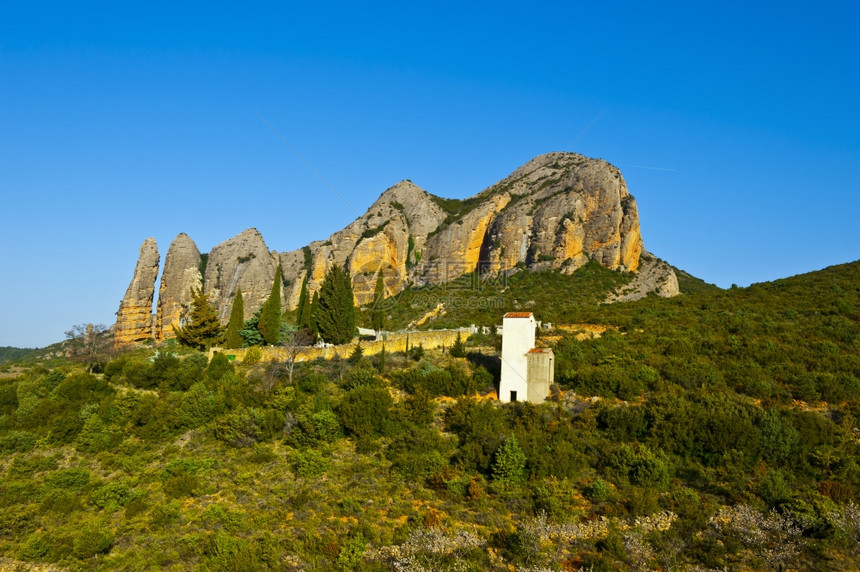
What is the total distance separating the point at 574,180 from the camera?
65.4m

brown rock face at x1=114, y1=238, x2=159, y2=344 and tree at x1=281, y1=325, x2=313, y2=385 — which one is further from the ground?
brown rock face at x1=114, y1=238, x2=159, y2=344

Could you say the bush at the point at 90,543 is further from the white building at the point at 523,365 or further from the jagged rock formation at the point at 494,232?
the jagged rock formation at the point at 494,232

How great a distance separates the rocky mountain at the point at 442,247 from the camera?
61438mm

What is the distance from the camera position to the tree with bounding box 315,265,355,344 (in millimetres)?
36656

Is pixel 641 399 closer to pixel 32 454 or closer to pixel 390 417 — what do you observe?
pixel 390 417

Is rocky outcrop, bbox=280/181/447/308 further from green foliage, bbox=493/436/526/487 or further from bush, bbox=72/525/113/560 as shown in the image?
bush, bbox=72/525/113/560

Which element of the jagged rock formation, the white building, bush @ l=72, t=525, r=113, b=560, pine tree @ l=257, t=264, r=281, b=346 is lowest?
bush @ l=72, t=525, r=113, b=560

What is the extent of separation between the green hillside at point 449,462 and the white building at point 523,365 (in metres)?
0.80

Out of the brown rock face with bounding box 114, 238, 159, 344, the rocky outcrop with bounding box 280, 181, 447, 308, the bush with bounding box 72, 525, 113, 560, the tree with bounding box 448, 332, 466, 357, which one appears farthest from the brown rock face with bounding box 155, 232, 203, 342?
the bush with bounding box 72, 525, 113, 560

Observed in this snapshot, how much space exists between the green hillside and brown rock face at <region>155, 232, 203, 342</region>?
35.4m

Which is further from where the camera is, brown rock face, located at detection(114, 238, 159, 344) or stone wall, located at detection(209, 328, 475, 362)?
brown rock face, located at detection(114, 238, 159, 344)

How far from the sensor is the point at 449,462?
65.3ft

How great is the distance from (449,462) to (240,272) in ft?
180

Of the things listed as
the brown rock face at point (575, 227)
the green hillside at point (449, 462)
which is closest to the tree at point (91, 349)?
the green hillside at point (449, 462)
